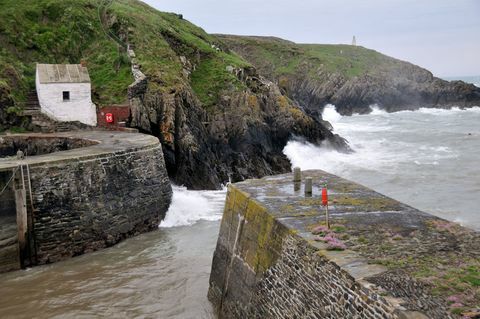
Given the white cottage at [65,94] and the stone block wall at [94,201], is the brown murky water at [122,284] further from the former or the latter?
the white cottage at [65,94]

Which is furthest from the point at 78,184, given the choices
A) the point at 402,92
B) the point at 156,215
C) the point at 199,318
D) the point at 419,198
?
the point at 402,92

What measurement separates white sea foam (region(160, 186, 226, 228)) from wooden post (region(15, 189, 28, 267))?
569 cm

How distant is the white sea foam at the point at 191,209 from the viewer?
66.4 ft

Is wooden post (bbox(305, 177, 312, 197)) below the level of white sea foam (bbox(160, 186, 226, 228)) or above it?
above

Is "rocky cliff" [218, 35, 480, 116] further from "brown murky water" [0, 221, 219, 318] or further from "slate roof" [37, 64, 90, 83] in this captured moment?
"brown murky water" [0, 221, 219, 318]

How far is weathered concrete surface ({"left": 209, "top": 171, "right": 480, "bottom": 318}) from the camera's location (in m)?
7.29

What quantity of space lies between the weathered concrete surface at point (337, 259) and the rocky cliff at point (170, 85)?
1324 centimetres

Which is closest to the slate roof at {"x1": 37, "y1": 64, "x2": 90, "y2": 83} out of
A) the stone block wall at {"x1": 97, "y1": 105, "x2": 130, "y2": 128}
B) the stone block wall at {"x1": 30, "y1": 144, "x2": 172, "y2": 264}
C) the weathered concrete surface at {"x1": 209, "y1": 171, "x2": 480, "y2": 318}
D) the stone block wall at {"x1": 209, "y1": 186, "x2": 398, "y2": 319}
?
the stone block wall at {"x1": 97, "y1": 105, "x2": 130, "y2": 128}

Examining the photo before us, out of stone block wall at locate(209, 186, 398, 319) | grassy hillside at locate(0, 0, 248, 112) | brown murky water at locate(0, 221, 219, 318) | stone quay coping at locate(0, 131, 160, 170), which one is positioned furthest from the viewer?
grassy hillside at locate(0, 0, 248, 112)

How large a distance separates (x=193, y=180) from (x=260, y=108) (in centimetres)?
999

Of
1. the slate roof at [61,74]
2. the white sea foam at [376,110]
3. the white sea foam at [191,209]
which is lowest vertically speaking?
the white sea foam at [191,209]

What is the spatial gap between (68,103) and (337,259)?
22.0m

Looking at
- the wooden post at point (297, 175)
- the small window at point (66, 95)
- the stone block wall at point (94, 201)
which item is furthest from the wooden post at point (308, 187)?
the small window at point (66, 95)

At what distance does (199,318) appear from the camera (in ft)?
38.8
